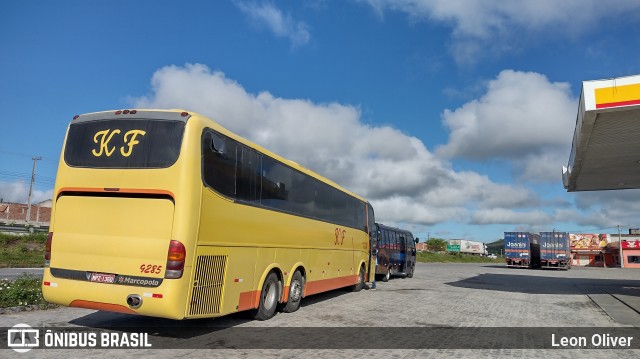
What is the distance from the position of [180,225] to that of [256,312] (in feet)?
10.7

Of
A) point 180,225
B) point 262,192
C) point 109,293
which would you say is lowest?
point 109,293

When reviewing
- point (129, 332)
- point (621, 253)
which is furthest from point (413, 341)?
point (621, 253)

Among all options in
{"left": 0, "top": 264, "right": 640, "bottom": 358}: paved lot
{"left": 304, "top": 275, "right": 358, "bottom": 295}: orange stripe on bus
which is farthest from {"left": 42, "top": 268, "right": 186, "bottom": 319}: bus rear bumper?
{"left": 304, "top": 275, "right": 358, "bottom": 295}: orange stripe on bus

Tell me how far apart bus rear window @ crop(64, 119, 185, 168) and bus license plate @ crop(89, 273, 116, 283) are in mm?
1673

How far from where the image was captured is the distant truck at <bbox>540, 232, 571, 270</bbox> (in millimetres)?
45125

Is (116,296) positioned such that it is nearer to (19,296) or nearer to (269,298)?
Answer: (269,298)

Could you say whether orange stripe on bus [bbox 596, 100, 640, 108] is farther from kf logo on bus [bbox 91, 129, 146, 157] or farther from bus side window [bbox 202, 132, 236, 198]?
kf logo on bus [bbox 91, 129, 146, 157]

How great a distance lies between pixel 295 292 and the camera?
10.6 m

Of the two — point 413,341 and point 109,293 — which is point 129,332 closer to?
point 109,293

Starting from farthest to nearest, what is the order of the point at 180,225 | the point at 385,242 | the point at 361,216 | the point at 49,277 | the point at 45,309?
the point at 385,242
the point at 361,216
the point at 45,309
the point at 49,277
the point at 180,225

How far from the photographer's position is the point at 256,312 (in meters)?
8.98

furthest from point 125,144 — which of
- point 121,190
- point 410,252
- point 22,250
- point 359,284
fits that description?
point 22,250

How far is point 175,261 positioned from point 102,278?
1.26 meters

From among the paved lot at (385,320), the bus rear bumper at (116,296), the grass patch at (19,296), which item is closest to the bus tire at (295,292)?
the paved lot at (385,320)
